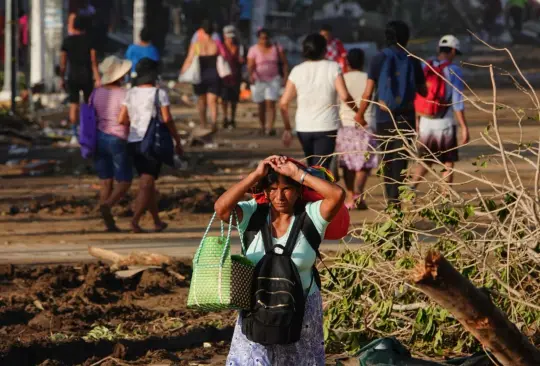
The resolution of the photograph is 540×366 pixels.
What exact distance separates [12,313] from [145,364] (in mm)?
1614

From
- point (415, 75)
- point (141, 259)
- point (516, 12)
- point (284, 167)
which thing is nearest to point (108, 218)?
point (141, 259)

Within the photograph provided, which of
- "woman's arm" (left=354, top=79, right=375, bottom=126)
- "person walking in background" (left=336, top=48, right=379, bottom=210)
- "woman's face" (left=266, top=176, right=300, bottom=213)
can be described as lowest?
"person walking in background" (left=336, top=48, right=379, bottom=210)

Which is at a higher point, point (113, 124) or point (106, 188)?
point (113, 124)

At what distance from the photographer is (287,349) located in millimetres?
5941

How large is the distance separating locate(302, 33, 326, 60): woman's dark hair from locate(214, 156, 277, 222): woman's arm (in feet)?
19.4

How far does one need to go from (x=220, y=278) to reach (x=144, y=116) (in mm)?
6024

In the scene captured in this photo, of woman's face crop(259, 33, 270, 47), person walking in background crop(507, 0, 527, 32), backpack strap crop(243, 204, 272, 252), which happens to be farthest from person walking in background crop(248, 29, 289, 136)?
person walking in background crop(507, 0, 527, 32)

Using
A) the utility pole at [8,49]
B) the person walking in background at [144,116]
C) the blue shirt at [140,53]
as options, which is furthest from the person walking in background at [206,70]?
the person walking in background at [144,116]

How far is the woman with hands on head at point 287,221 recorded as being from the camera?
19.2 ft

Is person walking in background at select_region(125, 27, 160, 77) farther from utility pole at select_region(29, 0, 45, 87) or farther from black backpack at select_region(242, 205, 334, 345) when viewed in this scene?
black backpack at select_region(242, 205, 334, 345)

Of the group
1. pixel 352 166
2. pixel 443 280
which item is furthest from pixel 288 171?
pixel 352 166

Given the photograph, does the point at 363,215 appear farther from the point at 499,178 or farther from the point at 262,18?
the point at 262,18

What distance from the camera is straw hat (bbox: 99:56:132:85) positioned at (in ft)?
39.5

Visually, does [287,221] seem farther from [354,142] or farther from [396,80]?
[354,142]
